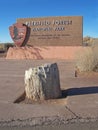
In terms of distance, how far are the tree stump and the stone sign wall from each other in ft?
77.9

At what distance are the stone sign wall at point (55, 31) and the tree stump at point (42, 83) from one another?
935 inches

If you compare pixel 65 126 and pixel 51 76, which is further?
pixel 51 76

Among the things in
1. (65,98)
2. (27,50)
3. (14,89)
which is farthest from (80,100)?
(27,50)

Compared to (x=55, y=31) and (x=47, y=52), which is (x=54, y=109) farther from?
(x=55, y=31)

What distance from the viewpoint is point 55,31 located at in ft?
111

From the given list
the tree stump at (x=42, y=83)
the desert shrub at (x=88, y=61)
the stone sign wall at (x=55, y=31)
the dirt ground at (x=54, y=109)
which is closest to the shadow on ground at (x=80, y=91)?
the dirt ground at (x=54, y=109)

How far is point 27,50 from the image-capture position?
33.3 metres

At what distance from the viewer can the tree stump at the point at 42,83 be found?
9.31 m

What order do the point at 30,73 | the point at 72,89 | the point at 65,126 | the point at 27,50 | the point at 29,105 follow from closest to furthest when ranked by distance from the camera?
the point at 65,126 → the point at 29,105 → the point at 30,73 → the point at 72,89 → the point at 27,50

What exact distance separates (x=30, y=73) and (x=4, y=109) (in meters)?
1.50

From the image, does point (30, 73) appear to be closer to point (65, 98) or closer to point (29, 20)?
point (65, 98)

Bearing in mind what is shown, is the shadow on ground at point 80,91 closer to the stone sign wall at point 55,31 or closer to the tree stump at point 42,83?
the tree stump at point 42,83

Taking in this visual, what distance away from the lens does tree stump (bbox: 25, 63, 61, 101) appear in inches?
367

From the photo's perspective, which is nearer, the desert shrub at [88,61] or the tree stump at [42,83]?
the tree stump at [42,83]
